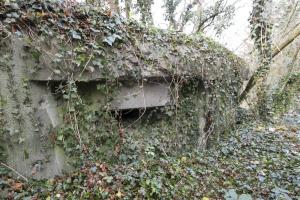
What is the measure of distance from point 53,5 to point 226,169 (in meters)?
3.46

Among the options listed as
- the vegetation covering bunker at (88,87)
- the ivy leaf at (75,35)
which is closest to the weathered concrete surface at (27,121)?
the vegetation covering bunker at (88,87)

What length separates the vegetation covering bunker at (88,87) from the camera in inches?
120

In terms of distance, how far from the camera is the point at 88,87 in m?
3.72

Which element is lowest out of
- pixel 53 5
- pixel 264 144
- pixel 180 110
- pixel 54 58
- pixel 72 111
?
pixel 264 144

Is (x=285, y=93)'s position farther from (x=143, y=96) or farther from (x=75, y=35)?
(x=75, y=35)

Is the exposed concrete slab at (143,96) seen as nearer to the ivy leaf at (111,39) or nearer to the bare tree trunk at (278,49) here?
the ivy leaf at (111,39)

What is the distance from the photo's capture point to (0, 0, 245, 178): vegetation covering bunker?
3.04 metres

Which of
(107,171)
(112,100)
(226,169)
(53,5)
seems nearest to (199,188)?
(226,169)

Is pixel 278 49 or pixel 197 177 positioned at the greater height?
pixel 278 49

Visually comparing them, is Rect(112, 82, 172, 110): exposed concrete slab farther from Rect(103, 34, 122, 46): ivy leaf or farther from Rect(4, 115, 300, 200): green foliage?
Rect(4, 115, 300, 200): green foliage

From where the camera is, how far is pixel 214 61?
5336 mm

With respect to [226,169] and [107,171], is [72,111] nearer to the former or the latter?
[107,171]

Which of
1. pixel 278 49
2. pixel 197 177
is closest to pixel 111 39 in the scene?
pixel 197 177

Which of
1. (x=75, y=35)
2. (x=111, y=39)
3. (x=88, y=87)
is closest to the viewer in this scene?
(x=75, y=35)
